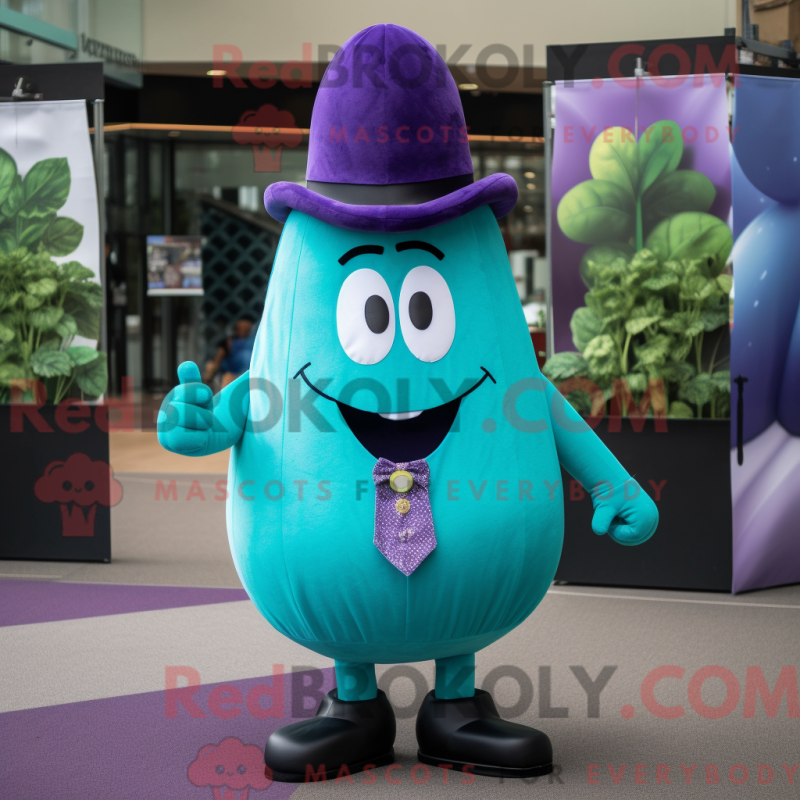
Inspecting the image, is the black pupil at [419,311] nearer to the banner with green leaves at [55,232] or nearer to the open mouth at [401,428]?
the open mouth at [401,428]

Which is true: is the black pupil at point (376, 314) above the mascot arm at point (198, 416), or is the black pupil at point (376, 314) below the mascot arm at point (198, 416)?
above

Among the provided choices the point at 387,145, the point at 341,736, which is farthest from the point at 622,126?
the point at 341,736

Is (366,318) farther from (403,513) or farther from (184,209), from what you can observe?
(184,209)

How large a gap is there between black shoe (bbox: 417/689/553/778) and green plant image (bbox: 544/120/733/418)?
2.02m

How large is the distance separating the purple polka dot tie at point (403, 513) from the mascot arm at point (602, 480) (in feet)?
1.39

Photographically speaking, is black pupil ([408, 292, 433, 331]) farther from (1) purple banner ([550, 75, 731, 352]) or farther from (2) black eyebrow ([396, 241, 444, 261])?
(1) purple banner ([550, 75, 731, 352])

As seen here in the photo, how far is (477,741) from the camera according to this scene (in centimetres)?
232

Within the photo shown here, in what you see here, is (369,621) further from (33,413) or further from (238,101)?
(238,101)

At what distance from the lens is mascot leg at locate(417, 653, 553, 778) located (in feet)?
7.54

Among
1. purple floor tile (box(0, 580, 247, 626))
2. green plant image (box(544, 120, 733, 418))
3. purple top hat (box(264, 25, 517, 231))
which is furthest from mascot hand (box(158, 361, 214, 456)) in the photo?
green plant image (box(544, 120, 733, 418))

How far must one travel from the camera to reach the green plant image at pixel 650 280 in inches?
158

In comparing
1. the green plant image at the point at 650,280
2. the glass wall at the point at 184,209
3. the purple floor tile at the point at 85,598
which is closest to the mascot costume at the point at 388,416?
the purple floor tile at the point at 85,598

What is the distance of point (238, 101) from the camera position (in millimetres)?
9867

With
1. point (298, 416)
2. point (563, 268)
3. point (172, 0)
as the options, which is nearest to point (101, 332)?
point (563, 268)
